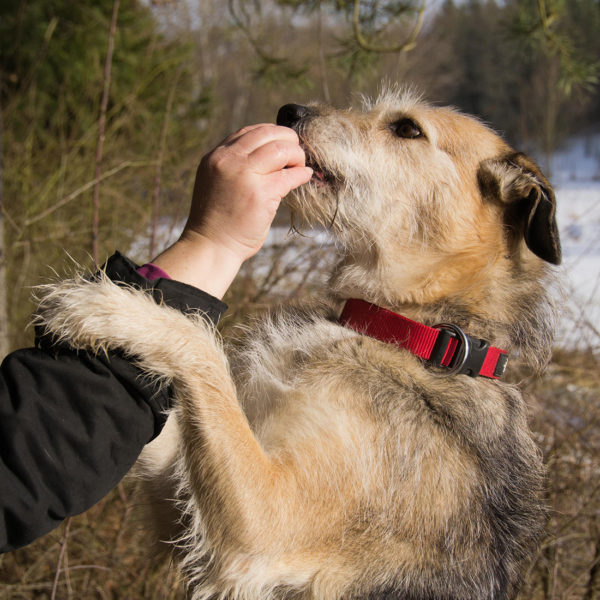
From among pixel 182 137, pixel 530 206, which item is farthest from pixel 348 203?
pixel 182 137

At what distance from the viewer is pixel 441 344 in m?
2.16

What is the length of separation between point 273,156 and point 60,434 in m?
1.01

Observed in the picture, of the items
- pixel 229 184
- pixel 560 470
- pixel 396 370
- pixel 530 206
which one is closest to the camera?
pixel 229 184

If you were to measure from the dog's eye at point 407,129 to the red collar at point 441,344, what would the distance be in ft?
3.22

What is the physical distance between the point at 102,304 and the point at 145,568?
2197 millimetres

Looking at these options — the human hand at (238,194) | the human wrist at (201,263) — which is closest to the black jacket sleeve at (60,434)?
the human wrist at (201,263)

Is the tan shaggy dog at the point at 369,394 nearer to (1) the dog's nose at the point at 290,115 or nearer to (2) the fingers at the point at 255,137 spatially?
(1) the dog's nose at the point at 290,115

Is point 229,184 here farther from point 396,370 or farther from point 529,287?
point 529,287

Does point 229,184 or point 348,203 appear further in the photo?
point 348,203

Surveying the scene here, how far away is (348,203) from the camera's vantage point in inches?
104

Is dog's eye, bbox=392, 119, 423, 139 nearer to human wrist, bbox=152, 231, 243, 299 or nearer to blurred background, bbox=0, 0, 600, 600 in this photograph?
blurred background, bbox=0, 0, 600, 600

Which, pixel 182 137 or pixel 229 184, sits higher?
pixel 229 184

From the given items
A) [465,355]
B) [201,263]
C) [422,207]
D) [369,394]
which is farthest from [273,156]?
[422,207]

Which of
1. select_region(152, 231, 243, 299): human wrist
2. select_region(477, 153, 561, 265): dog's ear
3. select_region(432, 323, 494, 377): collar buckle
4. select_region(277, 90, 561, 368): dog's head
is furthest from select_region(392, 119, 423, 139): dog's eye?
select_region(152, 231, 243, 299): human wrist
